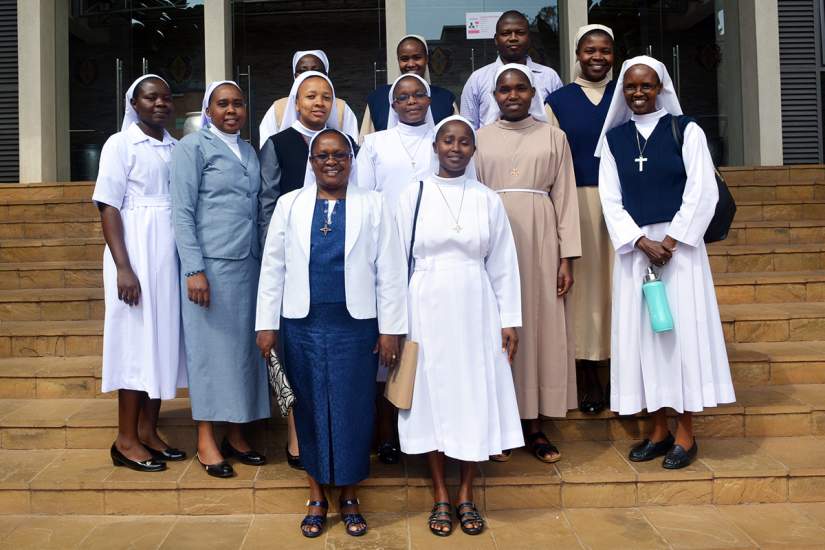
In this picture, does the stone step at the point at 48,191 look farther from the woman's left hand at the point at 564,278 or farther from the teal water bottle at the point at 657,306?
the teal water bottle at the point at 657,306

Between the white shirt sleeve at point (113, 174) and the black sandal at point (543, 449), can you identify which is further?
the black sandal at point (543, 449)

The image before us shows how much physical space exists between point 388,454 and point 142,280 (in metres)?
1.61

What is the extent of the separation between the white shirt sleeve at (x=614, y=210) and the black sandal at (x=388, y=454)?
1632mm

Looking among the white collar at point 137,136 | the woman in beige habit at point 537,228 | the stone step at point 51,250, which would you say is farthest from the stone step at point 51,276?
the woman in beige habit at point 537,228

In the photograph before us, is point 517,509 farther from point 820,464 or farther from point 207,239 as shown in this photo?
point 207,239

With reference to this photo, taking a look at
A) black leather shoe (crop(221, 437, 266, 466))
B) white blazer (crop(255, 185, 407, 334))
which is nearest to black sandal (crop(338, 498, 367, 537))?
black leather shoe (crop(221, 437, 266, 466))

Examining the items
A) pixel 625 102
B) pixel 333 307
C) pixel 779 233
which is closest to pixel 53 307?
pixel 333 307

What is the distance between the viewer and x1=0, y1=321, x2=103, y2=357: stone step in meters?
5.73

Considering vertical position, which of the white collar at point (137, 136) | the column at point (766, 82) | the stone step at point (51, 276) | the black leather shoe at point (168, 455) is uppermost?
the column at point (766, 82)

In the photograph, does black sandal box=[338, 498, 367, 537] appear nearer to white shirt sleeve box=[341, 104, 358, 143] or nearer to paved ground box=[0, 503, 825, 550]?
paved ground box=[0, 503, 825, 550]

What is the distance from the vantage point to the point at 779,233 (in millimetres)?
7133

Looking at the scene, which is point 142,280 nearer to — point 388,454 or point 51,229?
point 388,454

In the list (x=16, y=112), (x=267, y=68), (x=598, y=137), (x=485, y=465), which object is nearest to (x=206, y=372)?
(x=485, y=465)

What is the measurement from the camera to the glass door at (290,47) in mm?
11617
